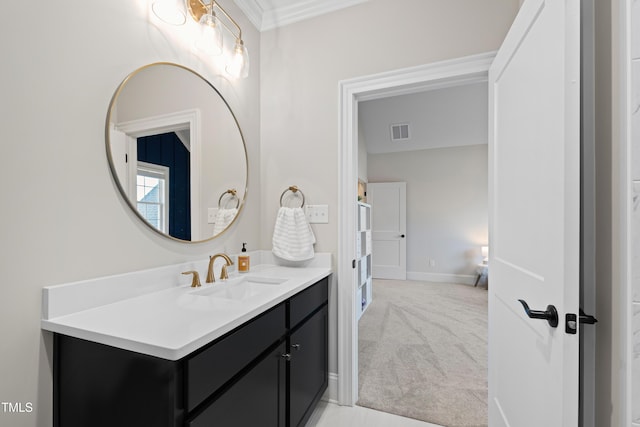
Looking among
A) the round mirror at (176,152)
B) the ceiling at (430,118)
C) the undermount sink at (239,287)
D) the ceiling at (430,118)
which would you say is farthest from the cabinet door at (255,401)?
the ceiling at (430,118)

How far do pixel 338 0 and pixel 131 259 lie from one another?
6.36 ft

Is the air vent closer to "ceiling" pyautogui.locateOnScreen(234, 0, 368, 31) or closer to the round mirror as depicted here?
"ceiling" pyautogui.locateOnScreen(234, 0, 368, 31)

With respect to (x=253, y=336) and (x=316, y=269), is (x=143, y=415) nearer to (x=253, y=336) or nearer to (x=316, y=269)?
(x=253, y=336)

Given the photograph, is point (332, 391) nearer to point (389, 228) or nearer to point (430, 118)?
point (389, 228)

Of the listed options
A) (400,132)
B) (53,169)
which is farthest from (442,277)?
(53,169)

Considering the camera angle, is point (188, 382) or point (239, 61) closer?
point (188, 382)

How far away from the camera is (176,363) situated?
0.74 metres

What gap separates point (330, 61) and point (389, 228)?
13.4ft

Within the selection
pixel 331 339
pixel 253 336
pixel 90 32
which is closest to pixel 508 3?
pixel 90 32

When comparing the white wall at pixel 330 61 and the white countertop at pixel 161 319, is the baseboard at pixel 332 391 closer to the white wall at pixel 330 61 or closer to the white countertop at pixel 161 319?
the white wall at pixel 330 61

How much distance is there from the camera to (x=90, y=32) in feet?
3.43

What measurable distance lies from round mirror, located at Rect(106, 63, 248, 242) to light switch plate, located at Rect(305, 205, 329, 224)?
45 cm

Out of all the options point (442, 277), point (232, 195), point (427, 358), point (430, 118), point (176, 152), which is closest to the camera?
point (176, 152)

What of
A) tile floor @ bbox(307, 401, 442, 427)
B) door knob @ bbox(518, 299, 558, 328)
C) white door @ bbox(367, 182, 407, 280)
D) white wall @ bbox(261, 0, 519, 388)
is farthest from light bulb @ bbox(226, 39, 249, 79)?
white door @ bbox(367, 182, 407, 280)
